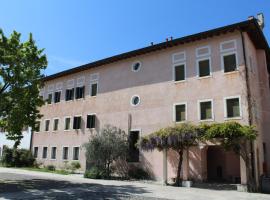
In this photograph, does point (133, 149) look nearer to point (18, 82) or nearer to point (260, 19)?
point (18, 82)

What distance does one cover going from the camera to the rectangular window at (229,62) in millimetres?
20219

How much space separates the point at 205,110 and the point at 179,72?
3.86 meters

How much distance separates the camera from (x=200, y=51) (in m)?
22.0

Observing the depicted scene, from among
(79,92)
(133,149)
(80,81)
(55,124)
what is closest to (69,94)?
(79,92)

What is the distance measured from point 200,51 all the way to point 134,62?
656 cm

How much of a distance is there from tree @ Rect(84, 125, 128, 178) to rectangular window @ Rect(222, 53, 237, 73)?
9928 millimetres

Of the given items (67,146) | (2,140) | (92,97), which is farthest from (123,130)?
(2,140)

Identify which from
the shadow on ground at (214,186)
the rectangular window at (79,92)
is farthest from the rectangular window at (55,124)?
the shadow on ground at (214,186)

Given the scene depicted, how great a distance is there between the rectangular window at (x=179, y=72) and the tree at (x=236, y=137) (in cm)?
596

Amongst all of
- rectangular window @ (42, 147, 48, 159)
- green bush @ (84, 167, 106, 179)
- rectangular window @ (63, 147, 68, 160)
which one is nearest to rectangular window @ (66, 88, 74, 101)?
rectangular window @ (63, 147, 68, 160)

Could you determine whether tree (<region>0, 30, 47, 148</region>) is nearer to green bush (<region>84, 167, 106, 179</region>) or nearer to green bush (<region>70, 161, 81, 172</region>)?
green bush (<region>84, 167, 106, 179</region>)

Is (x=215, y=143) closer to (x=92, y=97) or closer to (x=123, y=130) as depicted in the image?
(x=123, y=130)

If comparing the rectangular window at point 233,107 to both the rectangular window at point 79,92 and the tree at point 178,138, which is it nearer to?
the tree at point 178,138

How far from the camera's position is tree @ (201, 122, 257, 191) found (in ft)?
54.5
